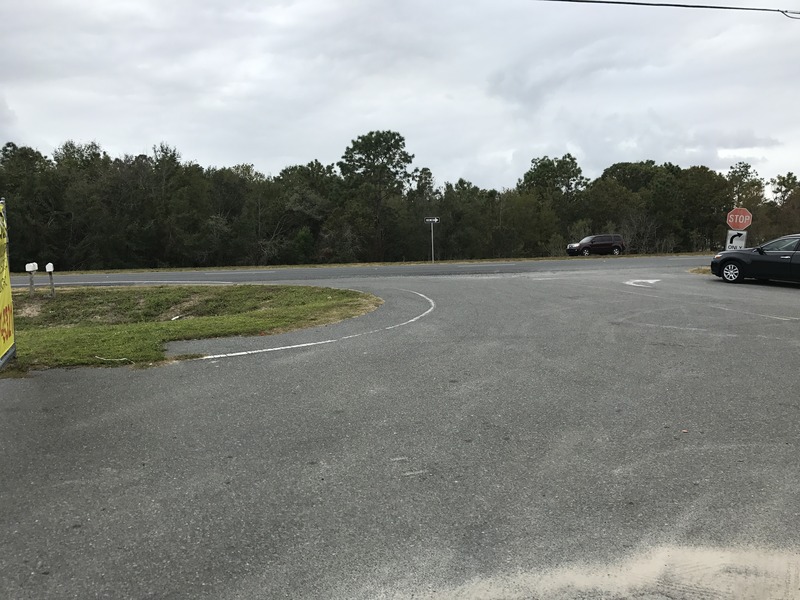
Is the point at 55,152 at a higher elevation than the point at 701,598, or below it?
higher

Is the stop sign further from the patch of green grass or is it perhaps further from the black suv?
the black suv

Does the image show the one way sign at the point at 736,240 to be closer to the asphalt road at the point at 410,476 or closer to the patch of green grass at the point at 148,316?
the patch of green grass at the point at 148,316

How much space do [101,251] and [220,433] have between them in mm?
51956

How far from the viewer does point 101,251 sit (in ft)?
164

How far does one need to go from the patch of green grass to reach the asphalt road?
Result: 3.85 feet

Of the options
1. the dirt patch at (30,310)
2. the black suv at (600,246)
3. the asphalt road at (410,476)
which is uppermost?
the black suv at (600,246)

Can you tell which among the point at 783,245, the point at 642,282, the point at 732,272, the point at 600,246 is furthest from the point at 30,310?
the point at 600,246

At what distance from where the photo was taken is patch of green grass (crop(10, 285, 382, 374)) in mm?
7737

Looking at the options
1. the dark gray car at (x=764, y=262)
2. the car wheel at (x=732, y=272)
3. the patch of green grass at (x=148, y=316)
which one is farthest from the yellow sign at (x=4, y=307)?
the car wheel at (x=732, y=272)

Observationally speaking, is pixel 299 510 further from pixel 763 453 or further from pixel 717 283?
pixel 717 283

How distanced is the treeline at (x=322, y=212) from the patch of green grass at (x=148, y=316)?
33.1 m

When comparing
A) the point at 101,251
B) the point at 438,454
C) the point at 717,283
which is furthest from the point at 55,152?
the point at 438,454

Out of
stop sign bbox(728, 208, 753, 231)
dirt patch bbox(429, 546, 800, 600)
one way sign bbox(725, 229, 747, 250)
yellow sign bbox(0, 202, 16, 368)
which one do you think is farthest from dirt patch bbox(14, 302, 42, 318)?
stop sign bbox(728, 208, 753, 231)

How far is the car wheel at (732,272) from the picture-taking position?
58.2ft
